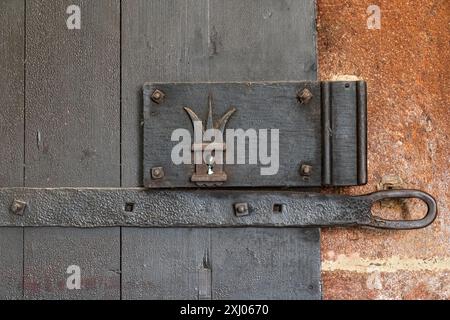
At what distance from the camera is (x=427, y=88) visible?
1.22 metres

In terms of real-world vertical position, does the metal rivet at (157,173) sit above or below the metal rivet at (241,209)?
above

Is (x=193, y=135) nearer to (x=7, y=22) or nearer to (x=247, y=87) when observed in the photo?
(x=247, y=87)

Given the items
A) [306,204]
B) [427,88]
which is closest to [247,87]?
[306,204]

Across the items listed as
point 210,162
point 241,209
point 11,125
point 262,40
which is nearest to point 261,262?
point 241,209

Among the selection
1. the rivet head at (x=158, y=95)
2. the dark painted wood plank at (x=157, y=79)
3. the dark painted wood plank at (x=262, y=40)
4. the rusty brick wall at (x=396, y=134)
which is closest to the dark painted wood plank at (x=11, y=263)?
the dark painted wood plank at (x=157, y=79)

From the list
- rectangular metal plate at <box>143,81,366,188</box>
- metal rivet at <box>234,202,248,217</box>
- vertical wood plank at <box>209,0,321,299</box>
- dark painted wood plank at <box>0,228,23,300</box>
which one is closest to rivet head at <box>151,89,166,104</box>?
rectangular metal plate at <box>143,81,366,188</box>

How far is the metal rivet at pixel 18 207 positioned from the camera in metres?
1.19

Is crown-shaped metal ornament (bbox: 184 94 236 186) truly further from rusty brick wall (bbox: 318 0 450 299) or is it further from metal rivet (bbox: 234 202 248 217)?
rusty brick wall (bbox: 318 0 450 299)

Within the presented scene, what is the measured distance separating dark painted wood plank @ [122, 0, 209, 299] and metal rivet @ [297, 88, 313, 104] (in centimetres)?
20

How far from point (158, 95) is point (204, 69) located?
0.11 meters

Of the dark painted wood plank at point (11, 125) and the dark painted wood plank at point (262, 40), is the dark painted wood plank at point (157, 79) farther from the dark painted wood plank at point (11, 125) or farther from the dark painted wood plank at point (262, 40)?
the dark painted wood plank at point (11, 125)

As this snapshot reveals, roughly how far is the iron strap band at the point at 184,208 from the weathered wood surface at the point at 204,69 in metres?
0.03
